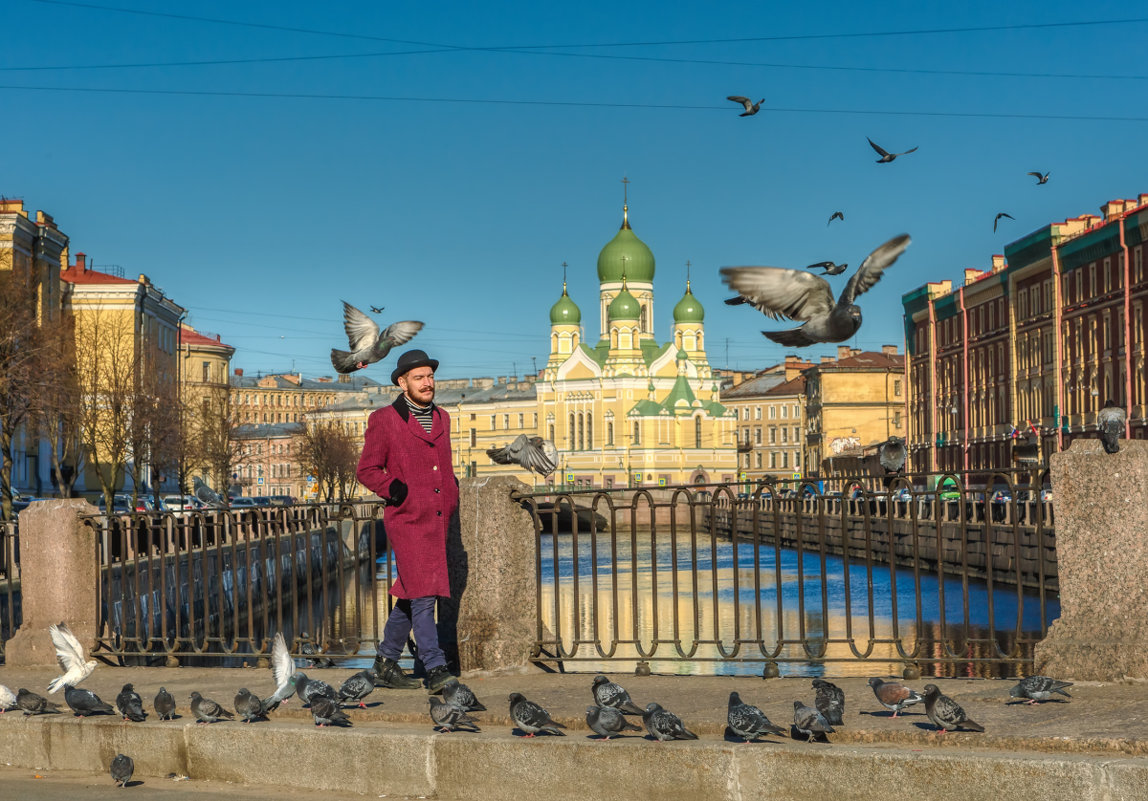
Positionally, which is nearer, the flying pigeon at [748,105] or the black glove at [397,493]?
the black glove at [397,493]

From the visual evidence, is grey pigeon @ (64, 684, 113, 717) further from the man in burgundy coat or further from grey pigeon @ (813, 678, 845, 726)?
grey pigeon @ (813, 678, 845, 726)

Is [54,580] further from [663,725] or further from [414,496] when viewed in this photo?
[663,725]

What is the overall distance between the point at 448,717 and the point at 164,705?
1.80m

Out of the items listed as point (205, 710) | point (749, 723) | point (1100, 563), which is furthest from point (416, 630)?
point (1100, 563)

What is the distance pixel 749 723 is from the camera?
6945 millimetres

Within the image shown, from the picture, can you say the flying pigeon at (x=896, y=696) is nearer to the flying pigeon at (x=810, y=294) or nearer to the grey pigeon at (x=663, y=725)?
the grey pigeon at (x=663, y=725)

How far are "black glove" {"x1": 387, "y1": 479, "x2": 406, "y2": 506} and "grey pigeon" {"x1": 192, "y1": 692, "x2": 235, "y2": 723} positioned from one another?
1.47 metres

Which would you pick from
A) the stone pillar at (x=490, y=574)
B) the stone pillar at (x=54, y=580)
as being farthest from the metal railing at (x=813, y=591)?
the stone pillar at (x=54, y=580)

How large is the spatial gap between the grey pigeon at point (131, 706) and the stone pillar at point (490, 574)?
199 centimetres

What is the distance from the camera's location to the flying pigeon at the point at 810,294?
12.2 meters

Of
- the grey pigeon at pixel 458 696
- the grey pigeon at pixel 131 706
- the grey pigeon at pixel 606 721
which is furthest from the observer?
the grey pigeon at pixel 131 706

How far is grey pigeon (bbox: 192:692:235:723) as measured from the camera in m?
8.28

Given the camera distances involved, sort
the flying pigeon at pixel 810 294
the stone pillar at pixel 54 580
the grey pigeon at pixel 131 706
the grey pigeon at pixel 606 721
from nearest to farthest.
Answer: the grey pigeon at pixel 606 721
the grey pigeon at pixel 131 706
the stone pillar at pixel 54 580
the flying pigeon at pixel 810 294

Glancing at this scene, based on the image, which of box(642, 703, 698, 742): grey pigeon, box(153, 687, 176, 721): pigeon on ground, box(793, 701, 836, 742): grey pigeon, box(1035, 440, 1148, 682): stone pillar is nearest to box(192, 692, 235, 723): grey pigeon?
box(153, 687, 176, 721): pigeon on ground
